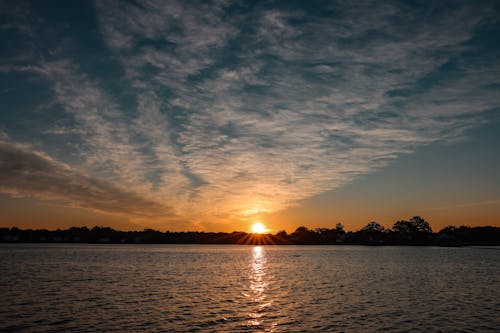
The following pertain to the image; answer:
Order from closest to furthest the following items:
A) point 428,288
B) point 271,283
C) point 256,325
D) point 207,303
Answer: point 256,325, point 207,303, point 428,288, point 271,283

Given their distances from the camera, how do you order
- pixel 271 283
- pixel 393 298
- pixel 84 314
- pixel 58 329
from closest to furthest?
pixel 58 329, pixel 84 314, pixel 393 298, pixel 271 283

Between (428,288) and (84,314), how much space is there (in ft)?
180

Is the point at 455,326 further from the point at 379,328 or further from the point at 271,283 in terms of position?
the point at 271,283

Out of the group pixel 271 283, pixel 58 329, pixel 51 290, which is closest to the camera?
pixel 58 329

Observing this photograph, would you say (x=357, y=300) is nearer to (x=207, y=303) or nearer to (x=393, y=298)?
(x=393, y=298)

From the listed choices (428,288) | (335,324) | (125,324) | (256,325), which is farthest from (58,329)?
(428,288)

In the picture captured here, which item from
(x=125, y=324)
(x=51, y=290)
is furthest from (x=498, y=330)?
(x=51, y=290)

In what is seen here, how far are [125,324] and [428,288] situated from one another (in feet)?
170

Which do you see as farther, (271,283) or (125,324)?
(271,283)

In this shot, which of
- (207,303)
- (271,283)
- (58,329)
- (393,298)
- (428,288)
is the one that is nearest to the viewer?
(58,329)

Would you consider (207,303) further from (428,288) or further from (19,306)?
(428,288)

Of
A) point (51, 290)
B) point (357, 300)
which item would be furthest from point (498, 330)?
point (51, 290)

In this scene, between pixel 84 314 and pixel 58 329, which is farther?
pixel 84 314

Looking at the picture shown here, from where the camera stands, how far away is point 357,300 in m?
48.5
